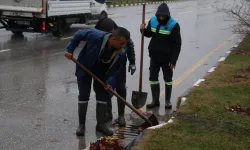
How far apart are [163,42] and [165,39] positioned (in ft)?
0.19

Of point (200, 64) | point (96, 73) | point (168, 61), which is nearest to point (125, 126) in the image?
point (96, 73)

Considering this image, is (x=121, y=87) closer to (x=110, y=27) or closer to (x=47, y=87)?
(x=110, y=27)

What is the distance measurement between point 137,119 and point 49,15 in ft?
32.4

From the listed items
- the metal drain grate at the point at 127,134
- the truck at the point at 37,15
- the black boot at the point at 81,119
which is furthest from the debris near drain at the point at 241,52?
the black boot at the point at 81,119

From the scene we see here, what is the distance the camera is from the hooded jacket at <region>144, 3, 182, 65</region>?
7.26 metres

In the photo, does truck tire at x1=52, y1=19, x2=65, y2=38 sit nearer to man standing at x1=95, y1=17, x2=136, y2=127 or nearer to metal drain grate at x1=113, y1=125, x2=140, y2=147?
man standing at x1=95, y1=17, x2=136, y2=127

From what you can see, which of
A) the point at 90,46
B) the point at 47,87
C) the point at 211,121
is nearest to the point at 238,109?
the point at 211,121

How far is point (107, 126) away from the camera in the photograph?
250 inches

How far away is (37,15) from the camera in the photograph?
15789mm

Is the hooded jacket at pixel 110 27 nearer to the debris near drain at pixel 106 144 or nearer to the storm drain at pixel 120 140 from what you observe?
the storm drain at pixel 120 140

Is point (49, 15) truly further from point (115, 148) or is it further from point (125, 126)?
point (115, 148)

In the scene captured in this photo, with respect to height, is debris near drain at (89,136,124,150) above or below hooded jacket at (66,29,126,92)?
below

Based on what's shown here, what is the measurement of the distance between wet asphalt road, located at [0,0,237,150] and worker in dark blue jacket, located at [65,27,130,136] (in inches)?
12.9

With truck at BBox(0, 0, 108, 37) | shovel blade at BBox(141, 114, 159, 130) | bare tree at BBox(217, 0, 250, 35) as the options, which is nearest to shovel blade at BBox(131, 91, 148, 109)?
shovel blade at BBox(141, 114, 159, 130)
